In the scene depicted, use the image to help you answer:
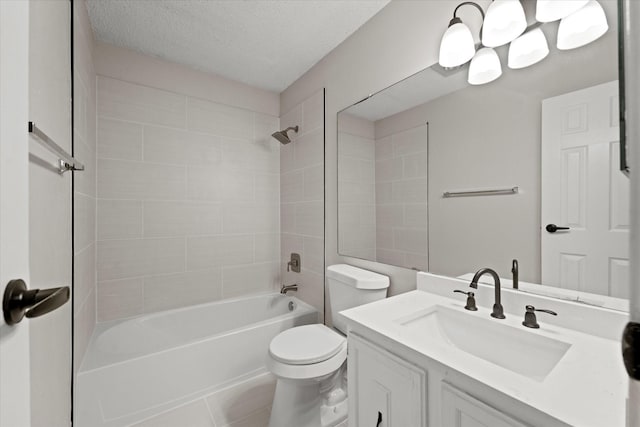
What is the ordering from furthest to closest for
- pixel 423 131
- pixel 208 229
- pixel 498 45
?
pixel 208 229 < pixel 423 131 < pixel 498 45

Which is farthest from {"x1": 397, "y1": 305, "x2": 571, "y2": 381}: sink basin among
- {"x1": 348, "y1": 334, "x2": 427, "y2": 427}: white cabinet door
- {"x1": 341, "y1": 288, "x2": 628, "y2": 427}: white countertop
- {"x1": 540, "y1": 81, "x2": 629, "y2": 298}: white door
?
{"x1": 540, "y1": 81, "x2": 629, "y2": 298}: white door

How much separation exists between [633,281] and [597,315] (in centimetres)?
88

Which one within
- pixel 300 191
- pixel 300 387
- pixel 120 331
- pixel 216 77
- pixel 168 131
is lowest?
pixel 300 387

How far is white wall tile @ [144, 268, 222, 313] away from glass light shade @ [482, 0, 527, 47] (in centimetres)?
234

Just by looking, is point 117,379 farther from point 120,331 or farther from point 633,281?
point 633,281

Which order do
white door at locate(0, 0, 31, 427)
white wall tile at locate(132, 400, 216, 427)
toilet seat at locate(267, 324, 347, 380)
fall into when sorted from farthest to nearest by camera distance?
1. white wall tile at locate(132, 400, 216, 427)
2. toilet seat at locate(267, 324, 347, 380)
3. white door at locate(0, 0, 31, 427)

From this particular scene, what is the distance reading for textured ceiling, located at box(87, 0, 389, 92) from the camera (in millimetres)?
1572

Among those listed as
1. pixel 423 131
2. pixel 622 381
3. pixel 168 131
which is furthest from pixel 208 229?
pixel 622 381

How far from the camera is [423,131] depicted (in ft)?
4.60

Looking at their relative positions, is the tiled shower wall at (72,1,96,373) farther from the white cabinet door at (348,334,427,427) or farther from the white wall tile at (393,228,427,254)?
the white wall tile at (393,228,427,254)

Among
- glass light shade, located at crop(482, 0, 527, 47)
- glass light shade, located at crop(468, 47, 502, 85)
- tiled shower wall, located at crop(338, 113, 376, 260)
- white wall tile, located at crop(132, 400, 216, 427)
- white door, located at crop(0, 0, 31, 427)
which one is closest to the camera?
white door, located at crop(0, 0, 31, 427)

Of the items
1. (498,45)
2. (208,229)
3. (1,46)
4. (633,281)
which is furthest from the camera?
(208,229)

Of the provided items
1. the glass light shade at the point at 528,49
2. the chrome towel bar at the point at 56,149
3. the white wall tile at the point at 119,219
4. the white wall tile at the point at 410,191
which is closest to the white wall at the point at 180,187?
the white wall tile at the point at 119,219

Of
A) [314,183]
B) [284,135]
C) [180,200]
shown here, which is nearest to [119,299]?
[180,200]
